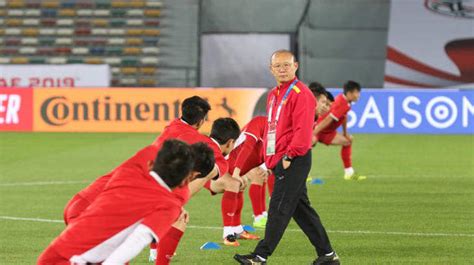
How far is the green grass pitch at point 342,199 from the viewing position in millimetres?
11992

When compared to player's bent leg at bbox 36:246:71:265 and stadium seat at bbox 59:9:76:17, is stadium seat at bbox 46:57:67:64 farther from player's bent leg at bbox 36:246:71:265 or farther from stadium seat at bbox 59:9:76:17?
player's bent leg at bbox 36:246:71:265

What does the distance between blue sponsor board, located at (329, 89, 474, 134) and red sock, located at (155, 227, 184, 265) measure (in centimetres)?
2009

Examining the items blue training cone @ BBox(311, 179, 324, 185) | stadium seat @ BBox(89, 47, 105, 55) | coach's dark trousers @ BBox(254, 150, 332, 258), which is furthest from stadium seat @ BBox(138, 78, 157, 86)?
coach's dark trousers @ BBox(254, 150, 332, 258)

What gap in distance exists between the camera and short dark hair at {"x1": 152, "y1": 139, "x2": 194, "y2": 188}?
6805mm

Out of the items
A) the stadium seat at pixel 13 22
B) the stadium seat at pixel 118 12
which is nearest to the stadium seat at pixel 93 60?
the stadium seat at pixel 118 12

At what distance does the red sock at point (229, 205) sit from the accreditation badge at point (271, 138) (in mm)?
1863

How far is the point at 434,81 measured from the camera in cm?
3862

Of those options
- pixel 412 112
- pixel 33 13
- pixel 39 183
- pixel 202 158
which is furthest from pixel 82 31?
pixel 202 158

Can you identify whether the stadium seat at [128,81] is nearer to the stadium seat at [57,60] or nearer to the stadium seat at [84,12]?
the stadium seat at [57,60]

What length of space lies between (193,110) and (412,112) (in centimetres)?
2047

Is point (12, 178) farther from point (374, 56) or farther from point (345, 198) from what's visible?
point (374, 56)

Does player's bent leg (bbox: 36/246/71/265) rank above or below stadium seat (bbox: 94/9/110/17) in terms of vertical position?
above

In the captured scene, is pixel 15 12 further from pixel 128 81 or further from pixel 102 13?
pixel 128 81

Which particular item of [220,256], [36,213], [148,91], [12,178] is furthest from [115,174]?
[148,91]
